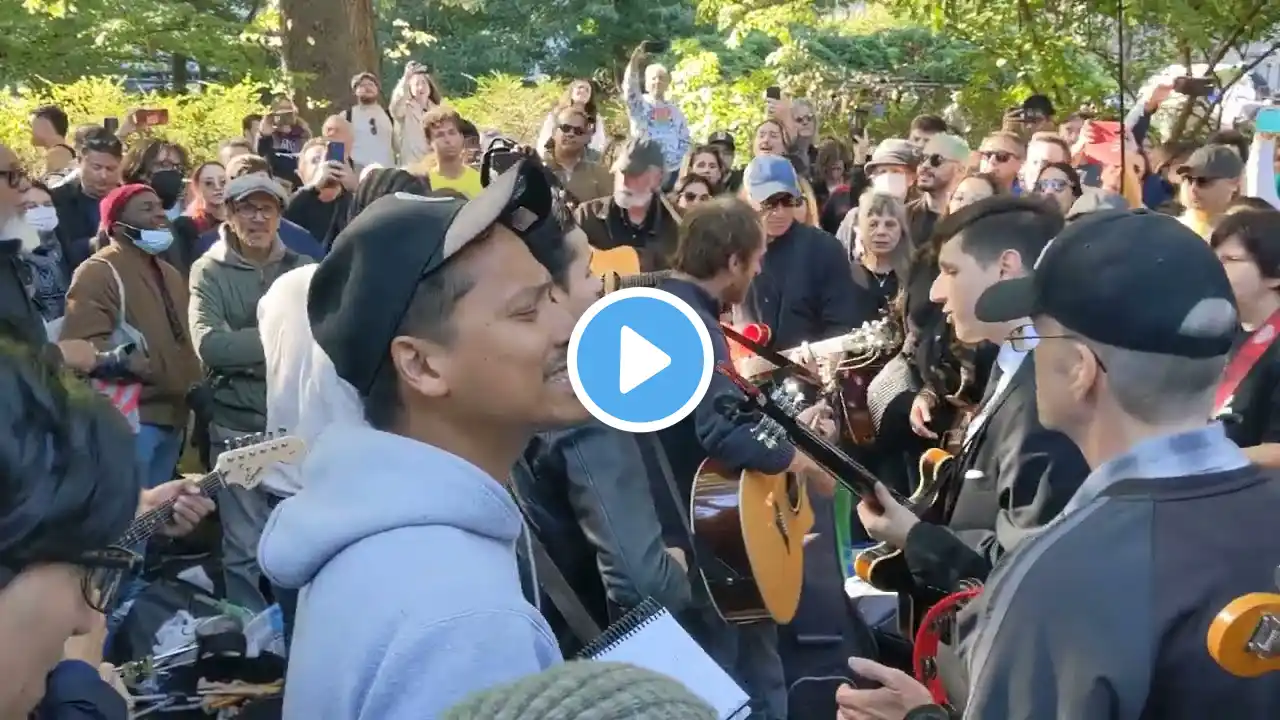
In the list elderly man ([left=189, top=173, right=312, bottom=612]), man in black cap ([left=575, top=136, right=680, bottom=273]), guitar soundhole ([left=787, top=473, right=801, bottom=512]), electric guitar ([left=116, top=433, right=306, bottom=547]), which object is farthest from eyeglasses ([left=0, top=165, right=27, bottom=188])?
guitar soundhole ([left=787, top=473, right=801, bottom=512])

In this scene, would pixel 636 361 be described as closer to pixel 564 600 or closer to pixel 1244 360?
pixel 564 600

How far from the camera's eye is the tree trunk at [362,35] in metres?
14.8

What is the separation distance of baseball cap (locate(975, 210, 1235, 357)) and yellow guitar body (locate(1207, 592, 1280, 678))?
420 millimetres

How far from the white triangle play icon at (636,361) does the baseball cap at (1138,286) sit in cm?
69

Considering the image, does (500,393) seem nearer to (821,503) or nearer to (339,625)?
(339,625)

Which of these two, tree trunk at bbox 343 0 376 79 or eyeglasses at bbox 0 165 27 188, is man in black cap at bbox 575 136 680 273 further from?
tree trunk at bbox 343 0 376 79

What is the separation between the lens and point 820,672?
521 cm

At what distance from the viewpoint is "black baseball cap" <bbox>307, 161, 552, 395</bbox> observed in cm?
189

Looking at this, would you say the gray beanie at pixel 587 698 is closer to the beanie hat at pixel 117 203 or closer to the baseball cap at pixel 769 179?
the beanie hat at pixel 117 203

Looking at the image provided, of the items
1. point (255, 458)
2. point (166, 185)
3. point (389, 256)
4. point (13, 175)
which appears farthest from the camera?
point (166, 185)

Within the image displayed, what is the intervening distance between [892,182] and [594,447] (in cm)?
577

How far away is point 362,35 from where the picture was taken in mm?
14961

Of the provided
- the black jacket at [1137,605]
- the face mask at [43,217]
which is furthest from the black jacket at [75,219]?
the black jacket at [1137,605]

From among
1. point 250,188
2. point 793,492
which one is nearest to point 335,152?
point 250,188
